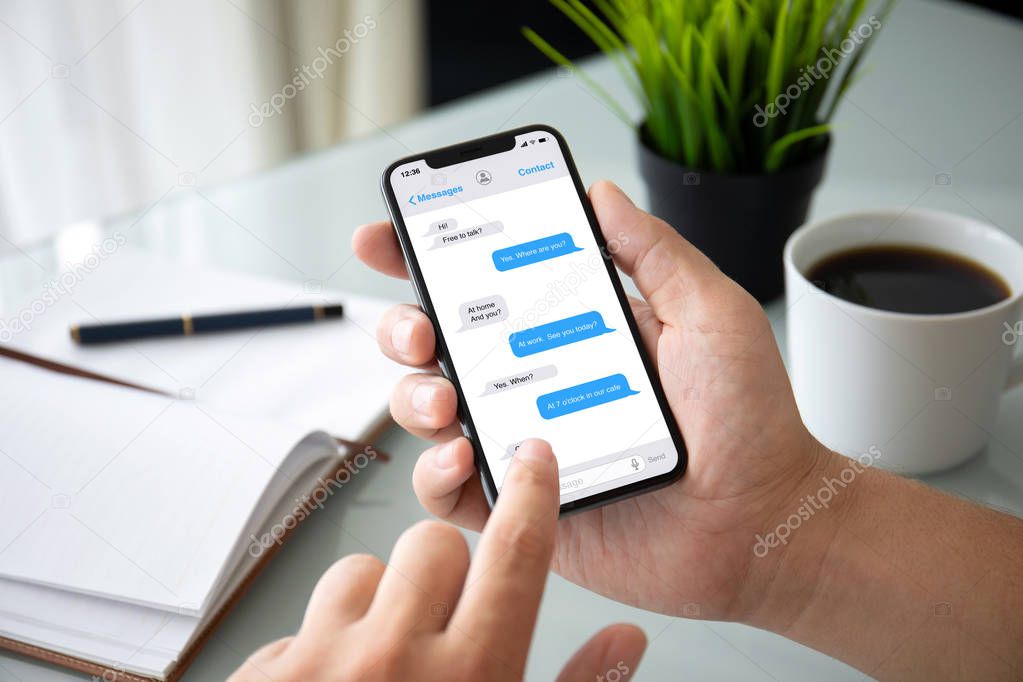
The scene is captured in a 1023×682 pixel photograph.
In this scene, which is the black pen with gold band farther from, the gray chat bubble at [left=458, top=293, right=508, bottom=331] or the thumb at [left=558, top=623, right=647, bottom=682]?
the thumb at [left=558, top=623, right=647, bottom=682]

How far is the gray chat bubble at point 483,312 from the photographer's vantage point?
590 mm

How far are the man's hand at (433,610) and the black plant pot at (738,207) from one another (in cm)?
41

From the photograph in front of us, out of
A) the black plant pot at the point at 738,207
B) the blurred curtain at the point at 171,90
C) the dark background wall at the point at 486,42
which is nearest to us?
the black plant pot at the point at 738,207

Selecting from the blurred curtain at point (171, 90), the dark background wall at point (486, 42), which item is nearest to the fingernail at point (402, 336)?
the blurred curtain at point (171, 90)

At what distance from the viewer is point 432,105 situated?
2.52 metres

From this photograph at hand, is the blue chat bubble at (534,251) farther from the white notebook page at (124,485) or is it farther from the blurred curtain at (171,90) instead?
the blurred curtain at (171,90)

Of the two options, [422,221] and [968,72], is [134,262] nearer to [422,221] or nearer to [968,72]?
[422,221]

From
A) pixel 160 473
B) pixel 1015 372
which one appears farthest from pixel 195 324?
pixel 1015 372

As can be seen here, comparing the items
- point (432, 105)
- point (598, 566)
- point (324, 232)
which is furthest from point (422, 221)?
point (432, 105)

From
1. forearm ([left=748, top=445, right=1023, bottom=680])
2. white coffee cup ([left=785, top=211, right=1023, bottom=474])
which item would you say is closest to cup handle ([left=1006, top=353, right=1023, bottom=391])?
white coffee cup ([left=785, top=211, right=1023, bottom=474])

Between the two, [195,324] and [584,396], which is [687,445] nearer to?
[584,396]

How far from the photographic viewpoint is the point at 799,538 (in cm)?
58

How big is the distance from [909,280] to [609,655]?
381 mm

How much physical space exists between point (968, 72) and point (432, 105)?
1623 millimetres
